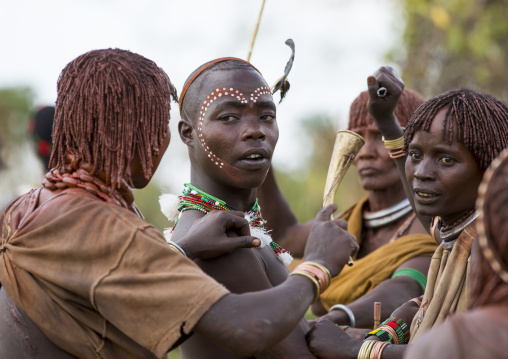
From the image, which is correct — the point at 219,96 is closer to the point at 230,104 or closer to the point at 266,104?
the point at 230,104

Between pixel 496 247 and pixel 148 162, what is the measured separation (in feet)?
4.65

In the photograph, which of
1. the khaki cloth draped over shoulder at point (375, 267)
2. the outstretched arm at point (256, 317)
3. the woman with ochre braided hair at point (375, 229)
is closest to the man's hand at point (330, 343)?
the outstretched arm at point (256, 317)

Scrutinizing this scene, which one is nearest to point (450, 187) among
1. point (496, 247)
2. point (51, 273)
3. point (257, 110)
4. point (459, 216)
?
point (459, 216)

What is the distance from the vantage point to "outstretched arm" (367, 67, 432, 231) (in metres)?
4.19

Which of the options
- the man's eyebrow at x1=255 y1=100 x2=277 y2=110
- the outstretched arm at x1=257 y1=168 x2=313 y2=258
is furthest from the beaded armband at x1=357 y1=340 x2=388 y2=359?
the outstretched arm at x1=257 y1=168 x2=313 y2=258

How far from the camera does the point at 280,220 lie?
552cm

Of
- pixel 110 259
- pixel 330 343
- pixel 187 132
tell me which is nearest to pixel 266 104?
pixel 187 132

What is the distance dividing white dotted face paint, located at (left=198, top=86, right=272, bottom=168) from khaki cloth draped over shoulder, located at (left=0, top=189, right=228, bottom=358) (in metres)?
0.96

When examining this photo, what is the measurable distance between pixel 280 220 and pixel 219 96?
2005 millimetres

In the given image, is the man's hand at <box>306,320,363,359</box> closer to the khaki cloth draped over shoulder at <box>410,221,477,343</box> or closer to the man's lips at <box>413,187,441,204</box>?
the khaki cloth draped over shoulder at <box>410,221,477,343</box>

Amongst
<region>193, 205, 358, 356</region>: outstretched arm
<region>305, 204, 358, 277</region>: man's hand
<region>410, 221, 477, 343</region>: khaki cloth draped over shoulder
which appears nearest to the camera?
<region>193, 205, 358, 356</region>: outstretched arm

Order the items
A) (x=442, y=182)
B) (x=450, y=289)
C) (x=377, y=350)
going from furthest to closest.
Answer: (x=442, y=182) → (x=377, y=350) → (x=450, y=289)

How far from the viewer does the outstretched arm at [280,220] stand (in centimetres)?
539

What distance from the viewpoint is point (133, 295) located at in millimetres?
2633
